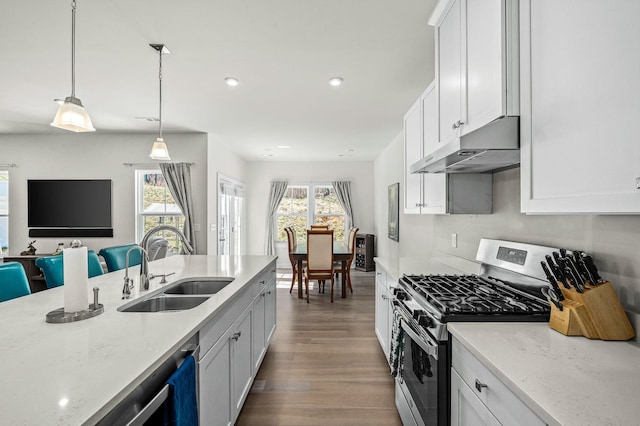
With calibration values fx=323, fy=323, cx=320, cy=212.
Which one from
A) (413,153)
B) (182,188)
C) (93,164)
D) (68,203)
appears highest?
(93,164)

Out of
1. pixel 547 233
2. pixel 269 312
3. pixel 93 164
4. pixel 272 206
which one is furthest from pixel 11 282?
pixel 272 206

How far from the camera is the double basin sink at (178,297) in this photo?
173 cm

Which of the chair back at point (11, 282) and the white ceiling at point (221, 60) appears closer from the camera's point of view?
the chair back at point (11, 282)

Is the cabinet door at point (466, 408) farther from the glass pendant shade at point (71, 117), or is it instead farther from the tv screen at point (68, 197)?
the tv screen at point (68, 197)

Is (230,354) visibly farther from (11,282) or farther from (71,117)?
(71,117)

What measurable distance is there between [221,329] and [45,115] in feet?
14.5

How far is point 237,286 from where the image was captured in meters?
1.94

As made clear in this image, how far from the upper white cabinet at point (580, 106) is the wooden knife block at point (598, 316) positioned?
35cm

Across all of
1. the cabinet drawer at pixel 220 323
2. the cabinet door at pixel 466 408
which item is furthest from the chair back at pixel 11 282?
the cabinet door at pixel 466 408

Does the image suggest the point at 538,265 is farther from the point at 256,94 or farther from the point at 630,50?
the point at 256,94

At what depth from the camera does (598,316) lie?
1126 mm

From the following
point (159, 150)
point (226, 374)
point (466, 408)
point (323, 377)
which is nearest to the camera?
point (466, 408)

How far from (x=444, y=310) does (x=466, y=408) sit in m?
0.35

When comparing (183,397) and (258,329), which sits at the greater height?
(183,397)
